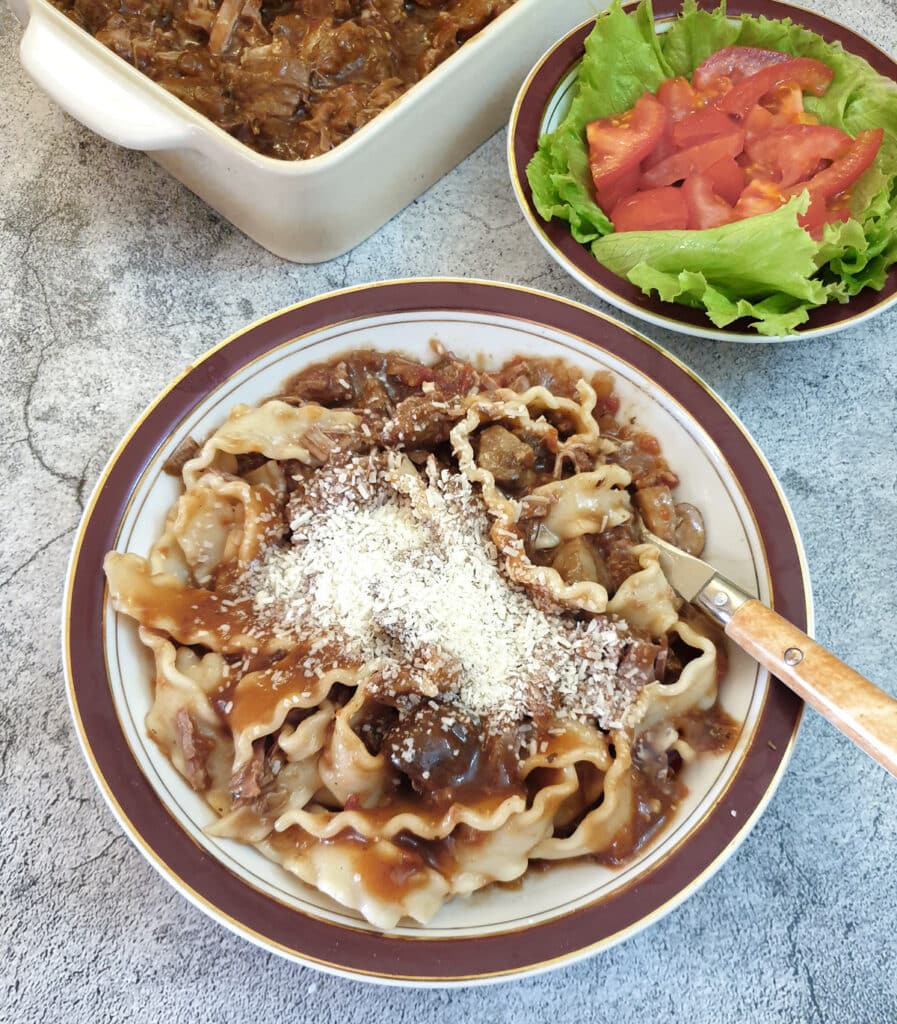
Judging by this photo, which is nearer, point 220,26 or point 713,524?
point 713,524

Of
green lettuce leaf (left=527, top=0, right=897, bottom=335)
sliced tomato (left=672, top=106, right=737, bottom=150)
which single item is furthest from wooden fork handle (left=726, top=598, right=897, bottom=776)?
sliced tomato (left=672, top=106, right=737, bottom=150)

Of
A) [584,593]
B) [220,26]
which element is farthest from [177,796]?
[220,26]

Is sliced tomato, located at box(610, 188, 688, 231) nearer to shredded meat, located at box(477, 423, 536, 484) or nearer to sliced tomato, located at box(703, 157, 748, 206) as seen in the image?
sliced tomato, located at box(703, 157, 748, 206)

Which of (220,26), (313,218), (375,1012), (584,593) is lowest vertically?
(375,1012)

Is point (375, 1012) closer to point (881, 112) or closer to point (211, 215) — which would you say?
point (211, 215)

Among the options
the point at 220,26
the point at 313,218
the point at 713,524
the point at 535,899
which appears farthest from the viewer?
the point at 220,26

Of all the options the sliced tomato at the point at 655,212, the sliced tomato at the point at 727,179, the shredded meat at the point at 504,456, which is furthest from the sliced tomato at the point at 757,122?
the shredded meat at the point at 504,456

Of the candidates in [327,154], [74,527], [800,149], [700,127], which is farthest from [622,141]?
[74,527]
